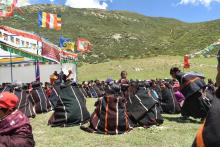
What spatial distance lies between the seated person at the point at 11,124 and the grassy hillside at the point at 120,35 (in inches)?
2550

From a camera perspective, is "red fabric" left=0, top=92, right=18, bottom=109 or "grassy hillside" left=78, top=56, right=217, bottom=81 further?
"grassy hillside" left=78, top=56, right=217, bottom=81

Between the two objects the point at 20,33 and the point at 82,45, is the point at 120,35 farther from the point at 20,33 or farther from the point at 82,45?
the point at 20,33

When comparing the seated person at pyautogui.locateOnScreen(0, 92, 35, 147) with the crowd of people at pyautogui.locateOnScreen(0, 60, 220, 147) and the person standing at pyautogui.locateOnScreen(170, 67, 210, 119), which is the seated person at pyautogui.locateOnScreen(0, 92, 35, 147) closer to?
the crowd of people at pyautogui.locateOnScreen(0, 60, 220, 147)

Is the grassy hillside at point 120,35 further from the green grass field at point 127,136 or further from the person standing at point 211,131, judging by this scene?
the person standing at point 211,131

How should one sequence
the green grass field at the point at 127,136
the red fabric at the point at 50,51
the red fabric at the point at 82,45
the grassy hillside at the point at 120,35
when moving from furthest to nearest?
the grassy hillside at the point at 120,35, the red fabric at the point at 82,45, the red fabric at the point at 50,51, the green grass field at the point at 127,136

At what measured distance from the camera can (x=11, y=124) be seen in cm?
431

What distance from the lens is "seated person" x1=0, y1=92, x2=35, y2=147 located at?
4262 millimetres

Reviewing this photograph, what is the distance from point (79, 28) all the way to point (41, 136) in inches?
3617

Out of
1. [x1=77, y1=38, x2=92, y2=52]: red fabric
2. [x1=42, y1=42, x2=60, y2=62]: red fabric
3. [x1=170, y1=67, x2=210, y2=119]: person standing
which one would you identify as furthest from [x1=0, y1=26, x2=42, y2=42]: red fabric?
[x1=77, y1=38, x2=92, y2=52]: red fabric

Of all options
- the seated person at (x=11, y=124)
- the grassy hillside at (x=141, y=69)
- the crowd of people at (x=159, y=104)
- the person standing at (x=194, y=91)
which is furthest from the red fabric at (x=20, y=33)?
the grassy hillside at (x=141, y=69)

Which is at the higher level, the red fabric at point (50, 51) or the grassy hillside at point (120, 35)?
the grassy hillside at point (120, 35)

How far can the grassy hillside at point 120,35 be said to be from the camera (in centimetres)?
7738

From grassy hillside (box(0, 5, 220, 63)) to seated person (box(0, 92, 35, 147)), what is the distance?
64.8 metres

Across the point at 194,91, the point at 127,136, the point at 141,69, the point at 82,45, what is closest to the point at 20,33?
the point at 194,91
